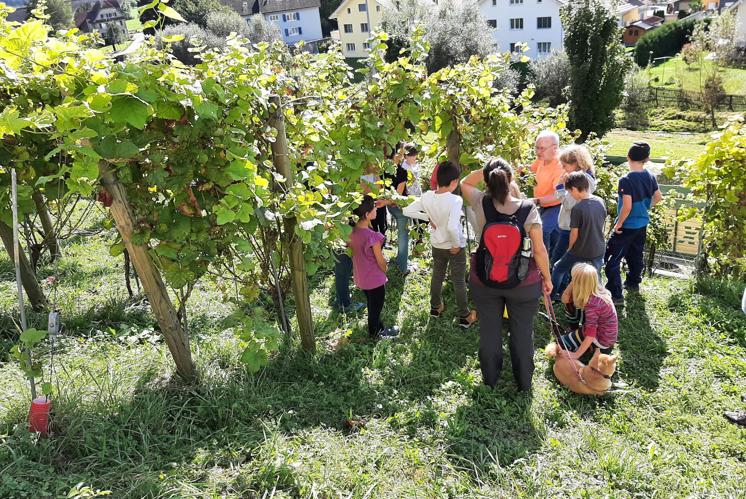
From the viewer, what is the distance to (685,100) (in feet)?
114

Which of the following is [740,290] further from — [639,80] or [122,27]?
[122,27]

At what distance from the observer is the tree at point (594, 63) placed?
23.0 metres

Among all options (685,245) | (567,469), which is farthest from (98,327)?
(685,245)

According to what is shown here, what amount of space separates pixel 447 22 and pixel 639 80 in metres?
13.9

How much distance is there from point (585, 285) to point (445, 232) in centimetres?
130

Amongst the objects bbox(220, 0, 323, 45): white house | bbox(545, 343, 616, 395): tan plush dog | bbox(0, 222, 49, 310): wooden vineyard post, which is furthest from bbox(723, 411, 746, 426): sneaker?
bbox(220, 0, 323, 45): white house

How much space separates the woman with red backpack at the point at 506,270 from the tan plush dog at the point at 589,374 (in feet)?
1.07

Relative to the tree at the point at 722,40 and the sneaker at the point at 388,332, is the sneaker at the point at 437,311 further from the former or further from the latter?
the tree at the point at 722,40

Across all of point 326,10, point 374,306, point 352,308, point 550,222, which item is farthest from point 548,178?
point 326,10

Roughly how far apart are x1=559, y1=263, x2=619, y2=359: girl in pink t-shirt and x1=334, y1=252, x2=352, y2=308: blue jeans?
7.34ft

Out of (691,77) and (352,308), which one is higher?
(691,77)

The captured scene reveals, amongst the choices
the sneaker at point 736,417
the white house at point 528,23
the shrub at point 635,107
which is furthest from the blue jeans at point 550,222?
the white house at point 528,23

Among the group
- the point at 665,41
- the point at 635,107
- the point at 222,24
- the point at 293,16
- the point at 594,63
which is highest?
the point at 293,16

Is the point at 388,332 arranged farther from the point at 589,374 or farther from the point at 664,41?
the point at 664,41
